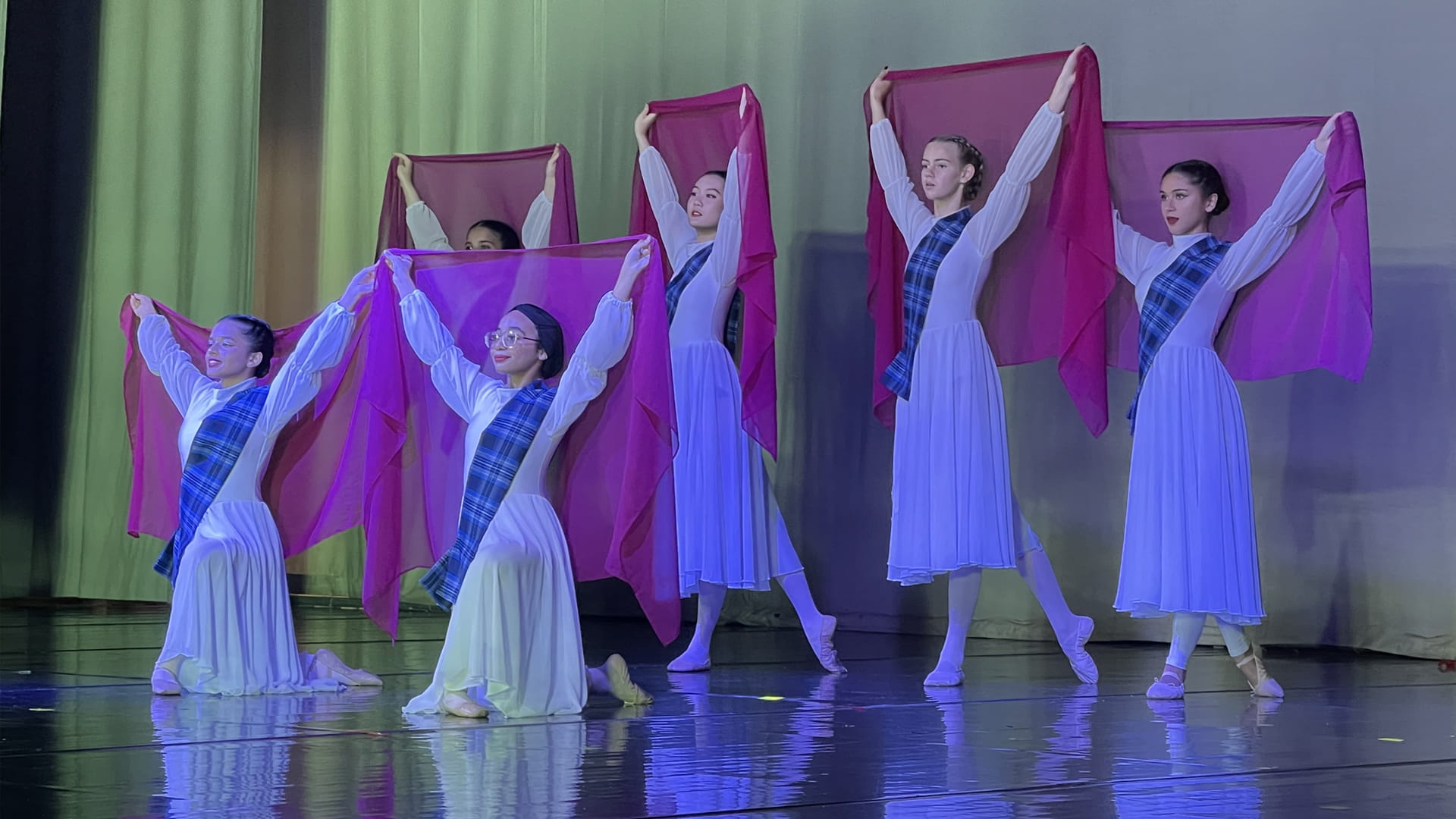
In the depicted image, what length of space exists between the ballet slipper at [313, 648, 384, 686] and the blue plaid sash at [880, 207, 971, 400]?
1.68m

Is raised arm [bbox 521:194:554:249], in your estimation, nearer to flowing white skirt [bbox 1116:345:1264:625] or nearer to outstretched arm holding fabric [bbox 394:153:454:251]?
outstretched arm holding fabric [bbox 394:153:454:251]

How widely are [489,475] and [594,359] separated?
1.16ft

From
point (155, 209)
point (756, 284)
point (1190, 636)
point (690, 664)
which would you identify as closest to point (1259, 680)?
point (1190, 636)

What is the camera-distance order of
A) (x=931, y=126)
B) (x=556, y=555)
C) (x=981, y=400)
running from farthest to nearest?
(x=931, y=126) → (x=981, y=400) → (x=556, y=555)

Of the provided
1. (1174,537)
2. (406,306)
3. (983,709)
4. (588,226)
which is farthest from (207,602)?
(588,226)

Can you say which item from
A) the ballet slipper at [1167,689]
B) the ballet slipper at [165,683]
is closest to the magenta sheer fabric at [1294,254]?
the ballet slipper at [1167,689]

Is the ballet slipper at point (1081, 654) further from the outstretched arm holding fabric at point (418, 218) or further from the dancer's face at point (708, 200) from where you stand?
the outstretched arm holding fabric at point (418, 218)

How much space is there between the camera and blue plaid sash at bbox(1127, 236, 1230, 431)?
4629 millimetres

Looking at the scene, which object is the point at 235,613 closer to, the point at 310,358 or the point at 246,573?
the point at 246,573

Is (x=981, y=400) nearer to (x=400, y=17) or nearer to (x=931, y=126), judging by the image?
(x=931, y=126)

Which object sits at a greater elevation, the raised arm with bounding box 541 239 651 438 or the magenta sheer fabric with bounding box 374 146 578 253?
the magenta sheer fabric with bounding box 374 146 578 253

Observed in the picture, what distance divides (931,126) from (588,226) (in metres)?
2.94

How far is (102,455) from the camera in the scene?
27.1ft

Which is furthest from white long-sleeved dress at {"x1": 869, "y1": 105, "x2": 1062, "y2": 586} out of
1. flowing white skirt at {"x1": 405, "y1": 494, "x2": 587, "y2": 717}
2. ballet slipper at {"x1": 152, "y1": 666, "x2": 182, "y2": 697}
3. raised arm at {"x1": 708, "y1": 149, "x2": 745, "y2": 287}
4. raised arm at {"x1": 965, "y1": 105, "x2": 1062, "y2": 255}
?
ballet slipper at {"x1": 152, "y1": 666, "x2": 182, "y2": 697}
